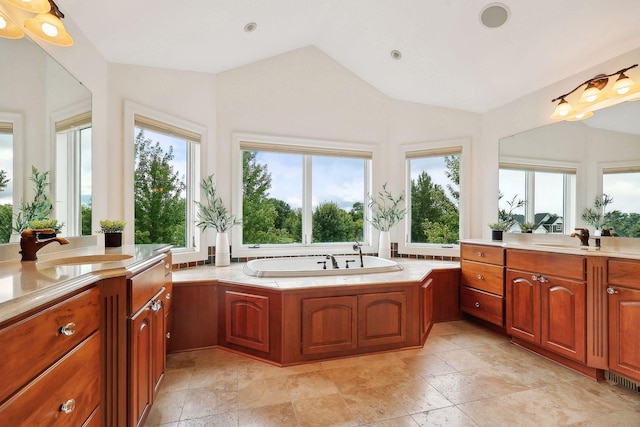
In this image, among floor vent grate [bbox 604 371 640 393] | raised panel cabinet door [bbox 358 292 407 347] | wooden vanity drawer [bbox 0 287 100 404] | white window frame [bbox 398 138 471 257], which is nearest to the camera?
wooden vanity drawer [bbox 0 287 100 404]

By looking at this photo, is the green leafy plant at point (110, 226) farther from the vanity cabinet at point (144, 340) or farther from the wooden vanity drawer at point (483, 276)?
the wooden vanity drawer at point (483, 276)

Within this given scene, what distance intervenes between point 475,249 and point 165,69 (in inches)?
133

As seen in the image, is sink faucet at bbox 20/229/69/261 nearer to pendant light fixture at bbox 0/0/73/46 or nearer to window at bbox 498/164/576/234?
pendant light fixture at bbox 0/0/73/46

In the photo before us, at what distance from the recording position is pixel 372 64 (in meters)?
3.28

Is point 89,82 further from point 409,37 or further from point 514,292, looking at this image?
point 514,292

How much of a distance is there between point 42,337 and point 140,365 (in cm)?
64

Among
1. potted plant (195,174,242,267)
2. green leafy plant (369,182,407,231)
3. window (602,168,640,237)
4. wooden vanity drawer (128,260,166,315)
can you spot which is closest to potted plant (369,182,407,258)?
green leafy plant (369,182,407,231)

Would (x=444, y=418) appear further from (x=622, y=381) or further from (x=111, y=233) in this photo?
(x=111, y=233)

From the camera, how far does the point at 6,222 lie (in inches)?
50.5

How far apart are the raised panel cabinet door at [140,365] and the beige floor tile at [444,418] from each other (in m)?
1.39

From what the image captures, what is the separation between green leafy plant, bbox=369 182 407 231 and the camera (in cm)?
359

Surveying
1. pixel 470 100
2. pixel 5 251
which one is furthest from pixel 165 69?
pixel 470 100

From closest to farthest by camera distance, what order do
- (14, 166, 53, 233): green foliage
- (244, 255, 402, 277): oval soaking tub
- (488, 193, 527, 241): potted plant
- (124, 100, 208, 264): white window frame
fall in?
(14, 166, 53, 233): green foliage, (124, 100, 208, 264): white window frame, (244, 255, 402, 277): oval soaking tub, (488, 193, 527, 241): potted plant

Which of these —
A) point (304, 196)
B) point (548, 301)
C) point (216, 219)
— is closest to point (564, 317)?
point (548, 301)
